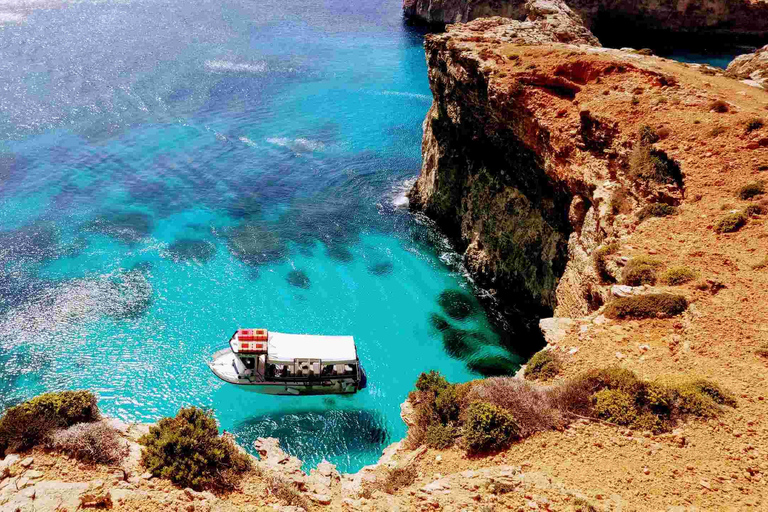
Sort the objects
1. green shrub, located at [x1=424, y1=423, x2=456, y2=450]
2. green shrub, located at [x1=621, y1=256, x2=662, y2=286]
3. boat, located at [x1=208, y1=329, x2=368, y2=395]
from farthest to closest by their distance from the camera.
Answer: boat, located at [x1=208, y1=329, x2=368, y2=395] → green shrub, located at [x1=621, y1=256, x2=662, y2=286] → green shrub, located at [x1=424, y1=423, x2=456, y2=450]

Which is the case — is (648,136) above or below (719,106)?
below

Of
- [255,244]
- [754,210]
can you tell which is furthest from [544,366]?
[255,244]

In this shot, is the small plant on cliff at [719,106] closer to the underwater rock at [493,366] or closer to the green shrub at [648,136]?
the green shrub at [648,136]

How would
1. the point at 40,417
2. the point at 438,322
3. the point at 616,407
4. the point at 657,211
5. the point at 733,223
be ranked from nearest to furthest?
the point at 616,407 < the point at 40,417 < the point at 733,223 < the point at 657,211 < the point at 438,322

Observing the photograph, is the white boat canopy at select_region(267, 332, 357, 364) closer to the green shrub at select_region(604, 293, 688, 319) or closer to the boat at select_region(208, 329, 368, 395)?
the boat at select_region(208, 329, 368, 395)

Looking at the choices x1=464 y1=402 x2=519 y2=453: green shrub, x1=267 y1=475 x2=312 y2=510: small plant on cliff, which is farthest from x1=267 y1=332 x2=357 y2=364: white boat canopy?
x1=464 y1=402 x2=519 y2=453: green shrub

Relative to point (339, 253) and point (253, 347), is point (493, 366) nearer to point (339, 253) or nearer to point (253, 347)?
point (253, 347)
